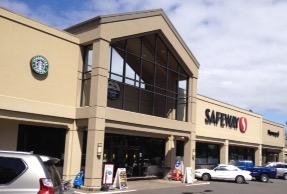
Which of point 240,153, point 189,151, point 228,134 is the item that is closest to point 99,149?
point 189,151

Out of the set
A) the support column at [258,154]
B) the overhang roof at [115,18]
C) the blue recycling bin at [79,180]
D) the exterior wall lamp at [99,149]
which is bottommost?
the blue recycling bin at [79,180]

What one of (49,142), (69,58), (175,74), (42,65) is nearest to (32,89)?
(42,65)

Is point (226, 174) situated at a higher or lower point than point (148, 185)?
higher

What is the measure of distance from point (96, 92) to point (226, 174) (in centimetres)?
1543

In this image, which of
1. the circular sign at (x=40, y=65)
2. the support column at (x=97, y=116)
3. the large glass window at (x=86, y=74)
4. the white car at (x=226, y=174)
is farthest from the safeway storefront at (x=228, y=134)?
the circular sign at (x=40, y=65)

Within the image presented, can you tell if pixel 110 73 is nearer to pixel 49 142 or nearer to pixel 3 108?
pixel 49 142

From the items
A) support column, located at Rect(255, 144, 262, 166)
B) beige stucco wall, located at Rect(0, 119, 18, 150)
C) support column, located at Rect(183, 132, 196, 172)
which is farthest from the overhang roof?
support column, located at Rect(255, 144, 262, 166)

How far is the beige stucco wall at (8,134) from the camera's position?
21.9 m

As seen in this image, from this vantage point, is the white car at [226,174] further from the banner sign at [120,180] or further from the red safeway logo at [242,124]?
the banner sign at [120,180]

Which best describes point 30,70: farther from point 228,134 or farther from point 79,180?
point 228,134

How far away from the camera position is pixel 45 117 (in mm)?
22531

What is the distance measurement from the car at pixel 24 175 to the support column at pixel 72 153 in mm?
15664

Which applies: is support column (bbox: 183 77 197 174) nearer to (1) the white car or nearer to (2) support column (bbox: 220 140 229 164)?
(1) the white car

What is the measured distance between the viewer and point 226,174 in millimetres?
34375
